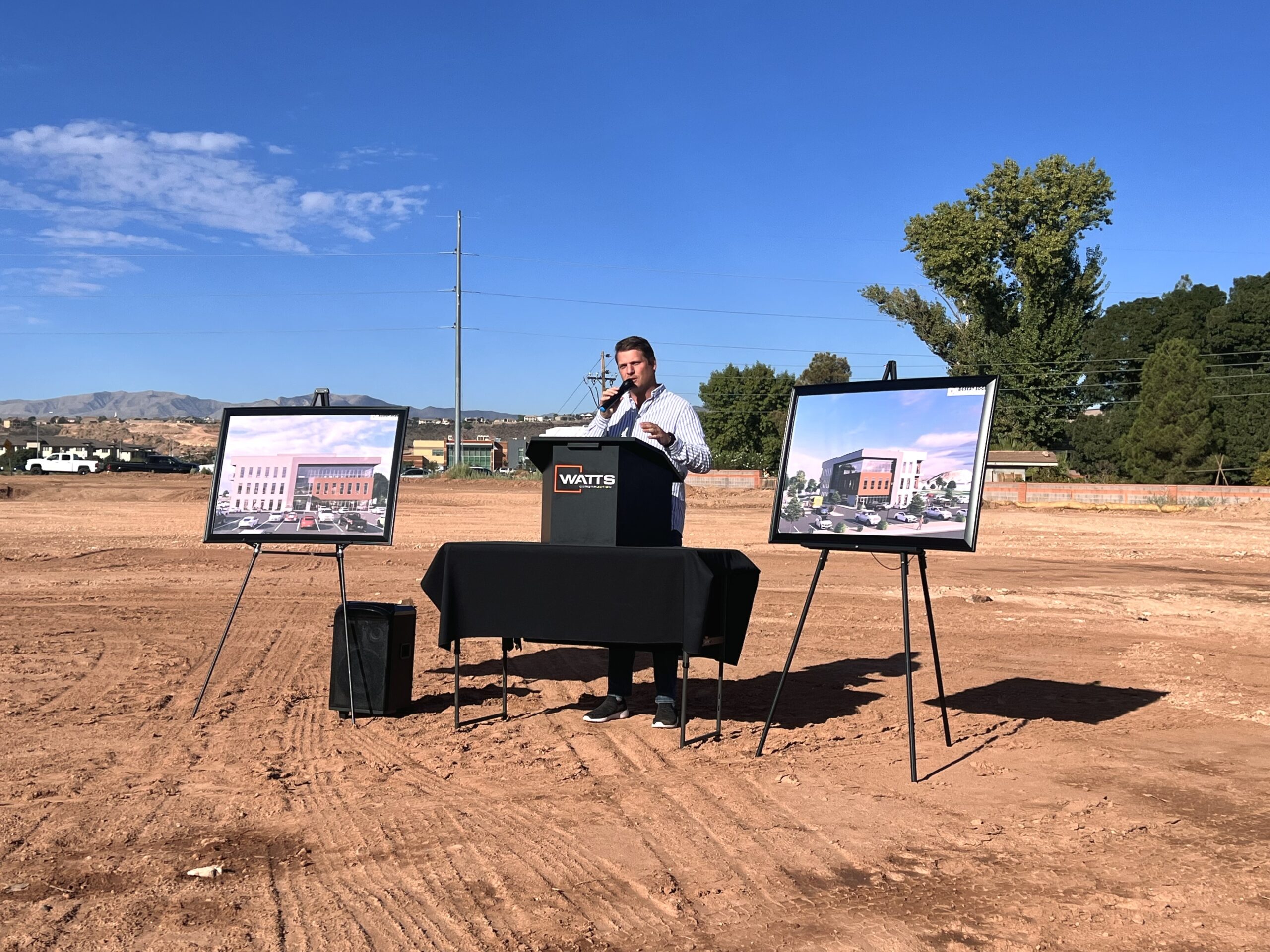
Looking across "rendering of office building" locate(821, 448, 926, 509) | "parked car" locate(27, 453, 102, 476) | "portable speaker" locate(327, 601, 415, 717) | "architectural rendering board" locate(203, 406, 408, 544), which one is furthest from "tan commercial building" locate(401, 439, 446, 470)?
"rendering of office building" locate(821, 448, 926, 509)

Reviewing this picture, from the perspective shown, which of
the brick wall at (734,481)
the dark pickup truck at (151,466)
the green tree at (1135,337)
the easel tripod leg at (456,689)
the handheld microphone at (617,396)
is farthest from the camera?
the dark pickup truck at (151,466)

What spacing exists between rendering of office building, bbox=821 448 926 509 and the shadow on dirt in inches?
89.9

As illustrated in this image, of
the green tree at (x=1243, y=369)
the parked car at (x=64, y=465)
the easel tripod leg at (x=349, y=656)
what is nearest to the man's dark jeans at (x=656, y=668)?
the easel tripod leg at (x=349, y=656)

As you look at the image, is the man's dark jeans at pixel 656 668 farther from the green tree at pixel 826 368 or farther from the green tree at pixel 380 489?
the green tree at pixel 826 368

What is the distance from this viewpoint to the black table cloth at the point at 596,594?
18.7ft

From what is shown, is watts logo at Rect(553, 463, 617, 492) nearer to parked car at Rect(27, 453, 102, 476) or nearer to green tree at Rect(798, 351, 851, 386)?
parked car at Rect(27, 453, 102, 476)

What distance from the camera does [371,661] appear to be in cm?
675

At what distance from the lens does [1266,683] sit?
8117 mm

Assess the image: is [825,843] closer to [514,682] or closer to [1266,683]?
[514,682]

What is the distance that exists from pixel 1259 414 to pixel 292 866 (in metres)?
52.4

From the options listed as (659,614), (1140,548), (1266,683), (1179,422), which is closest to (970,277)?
(1179,422)

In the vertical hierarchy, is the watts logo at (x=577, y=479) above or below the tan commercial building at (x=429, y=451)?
above

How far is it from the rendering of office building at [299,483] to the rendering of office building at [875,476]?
2.92 m

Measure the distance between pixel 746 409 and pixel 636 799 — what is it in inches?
2936
